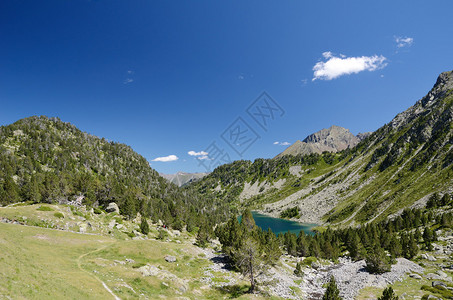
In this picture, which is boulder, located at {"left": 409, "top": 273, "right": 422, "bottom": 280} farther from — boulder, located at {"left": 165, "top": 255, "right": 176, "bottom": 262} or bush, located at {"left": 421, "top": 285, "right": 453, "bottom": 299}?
boulder, located at {"left": 165, "top": 255, "right": 176, "bottom": 262}

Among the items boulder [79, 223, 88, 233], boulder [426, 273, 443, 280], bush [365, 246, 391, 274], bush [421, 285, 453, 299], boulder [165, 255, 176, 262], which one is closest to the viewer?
bush [421, 285, 453, 299]

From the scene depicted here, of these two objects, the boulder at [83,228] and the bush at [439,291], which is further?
the boulder at [83,228]

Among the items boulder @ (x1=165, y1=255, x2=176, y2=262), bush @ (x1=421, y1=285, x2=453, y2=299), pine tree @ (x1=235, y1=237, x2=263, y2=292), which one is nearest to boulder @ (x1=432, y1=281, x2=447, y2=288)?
bush @ (x1=421, y1=285, x2=453, y2=299)

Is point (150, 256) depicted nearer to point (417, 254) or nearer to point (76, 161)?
point (417, 254)

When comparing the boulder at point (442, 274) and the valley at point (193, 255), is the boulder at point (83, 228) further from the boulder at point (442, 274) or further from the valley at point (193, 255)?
the boulder at point (442, 274)

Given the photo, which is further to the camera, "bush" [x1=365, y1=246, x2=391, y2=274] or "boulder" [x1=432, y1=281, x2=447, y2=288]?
"bush" [x1=365, y1=246, x2=391, y2=274]

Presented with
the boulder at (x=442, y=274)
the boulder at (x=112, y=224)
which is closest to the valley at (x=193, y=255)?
the boulder at (x=112, y=224)

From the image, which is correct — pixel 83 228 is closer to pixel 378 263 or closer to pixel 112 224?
pixel 112 224

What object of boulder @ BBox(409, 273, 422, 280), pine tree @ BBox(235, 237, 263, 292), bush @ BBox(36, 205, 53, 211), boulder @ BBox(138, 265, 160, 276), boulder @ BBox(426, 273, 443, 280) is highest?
bush @ BBox(36, 205, 53, 211)

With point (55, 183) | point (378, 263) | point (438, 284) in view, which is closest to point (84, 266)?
point (378, 263)

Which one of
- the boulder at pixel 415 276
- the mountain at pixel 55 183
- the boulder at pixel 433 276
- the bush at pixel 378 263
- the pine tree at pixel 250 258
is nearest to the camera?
the pine tree at pixel 250 258

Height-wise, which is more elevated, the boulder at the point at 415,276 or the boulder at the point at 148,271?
the boulder at the point at 148,271

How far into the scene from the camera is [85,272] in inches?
1325

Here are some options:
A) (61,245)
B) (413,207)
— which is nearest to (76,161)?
(61,245)
